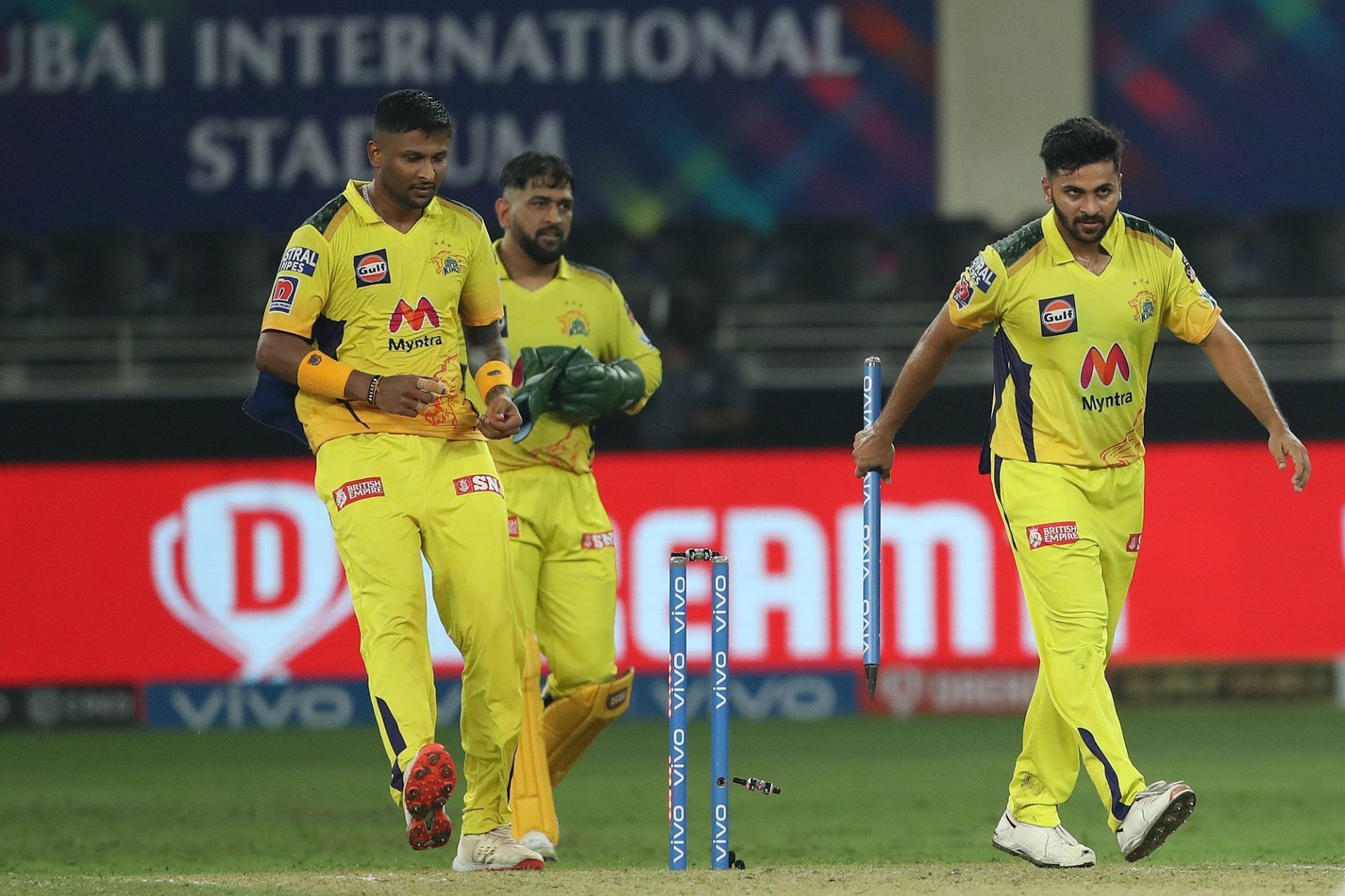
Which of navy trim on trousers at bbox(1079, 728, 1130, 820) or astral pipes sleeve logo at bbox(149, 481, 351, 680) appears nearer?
navy trim on trousers at bbox(1079, 728, 1130, 820)

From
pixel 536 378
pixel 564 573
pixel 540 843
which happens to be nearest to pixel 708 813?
pixel 540 843

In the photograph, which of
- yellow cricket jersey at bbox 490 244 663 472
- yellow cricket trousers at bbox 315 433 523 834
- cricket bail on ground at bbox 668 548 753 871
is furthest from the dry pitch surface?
yellow cricket jersey at bbox 490 244 663 472

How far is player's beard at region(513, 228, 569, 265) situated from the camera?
24.0 ft

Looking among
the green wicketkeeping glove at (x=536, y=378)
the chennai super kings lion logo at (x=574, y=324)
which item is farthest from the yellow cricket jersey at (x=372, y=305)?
the chennai super kings lion logo at (x=574, y=324)

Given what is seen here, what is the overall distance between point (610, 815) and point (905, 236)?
772cm

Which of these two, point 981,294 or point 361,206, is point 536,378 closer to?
point 361,206

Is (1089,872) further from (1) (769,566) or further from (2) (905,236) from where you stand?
(2) (905,236)

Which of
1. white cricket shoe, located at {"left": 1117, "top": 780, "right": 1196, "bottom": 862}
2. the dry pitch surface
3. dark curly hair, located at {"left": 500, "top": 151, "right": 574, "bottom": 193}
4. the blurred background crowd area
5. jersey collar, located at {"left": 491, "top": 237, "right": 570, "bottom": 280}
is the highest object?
the blurred background crowd area

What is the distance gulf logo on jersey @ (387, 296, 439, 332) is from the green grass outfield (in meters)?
1.61

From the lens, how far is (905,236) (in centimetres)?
1540

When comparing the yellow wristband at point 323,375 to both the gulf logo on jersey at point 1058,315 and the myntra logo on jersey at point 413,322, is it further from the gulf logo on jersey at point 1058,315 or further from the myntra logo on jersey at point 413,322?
the gulf logo on jersey at point 1058,315

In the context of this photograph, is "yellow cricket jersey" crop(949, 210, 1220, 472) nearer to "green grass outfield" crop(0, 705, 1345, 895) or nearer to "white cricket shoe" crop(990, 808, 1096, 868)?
"white cricket shoe" crop(990, 808, 1096, 868)

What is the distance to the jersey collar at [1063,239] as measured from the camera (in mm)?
6094

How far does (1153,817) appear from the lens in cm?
566
